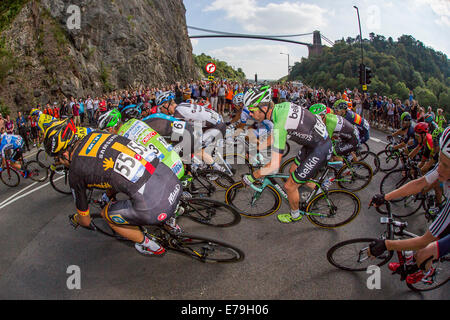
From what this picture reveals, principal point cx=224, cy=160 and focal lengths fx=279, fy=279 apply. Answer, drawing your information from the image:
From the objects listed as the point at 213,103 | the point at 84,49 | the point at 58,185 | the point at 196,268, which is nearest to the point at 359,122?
the point at 196,268

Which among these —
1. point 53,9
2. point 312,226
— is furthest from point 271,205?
point 53,9

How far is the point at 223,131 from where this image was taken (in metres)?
6.52

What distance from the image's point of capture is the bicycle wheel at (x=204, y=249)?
11.9 feet

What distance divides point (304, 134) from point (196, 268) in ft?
8.28

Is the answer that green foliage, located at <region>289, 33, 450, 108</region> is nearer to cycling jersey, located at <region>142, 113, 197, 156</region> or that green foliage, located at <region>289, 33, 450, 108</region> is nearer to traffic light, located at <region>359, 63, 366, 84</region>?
traffic light, located at <region>359, 63, 366, 84</region>

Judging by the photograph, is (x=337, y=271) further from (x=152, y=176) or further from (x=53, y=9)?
(x=53, y=9)

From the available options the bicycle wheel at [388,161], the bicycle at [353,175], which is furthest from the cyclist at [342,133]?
the bicycle wheel at [388,161]

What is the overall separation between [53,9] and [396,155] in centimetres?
2523

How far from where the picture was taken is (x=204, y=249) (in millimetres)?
3777

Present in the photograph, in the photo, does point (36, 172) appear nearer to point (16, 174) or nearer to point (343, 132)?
point (16, 174)

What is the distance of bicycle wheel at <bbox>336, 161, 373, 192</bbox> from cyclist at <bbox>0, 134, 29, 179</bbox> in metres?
7.91

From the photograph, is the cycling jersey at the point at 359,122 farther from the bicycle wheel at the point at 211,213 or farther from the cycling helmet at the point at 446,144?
the cycling helmet at the point at 446,144
